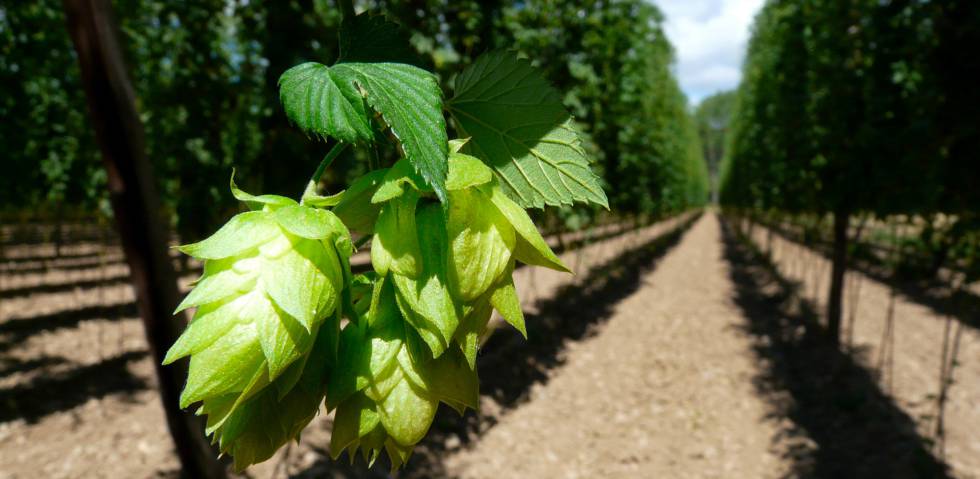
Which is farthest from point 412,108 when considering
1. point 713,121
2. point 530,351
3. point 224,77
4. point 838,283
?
point 713,121

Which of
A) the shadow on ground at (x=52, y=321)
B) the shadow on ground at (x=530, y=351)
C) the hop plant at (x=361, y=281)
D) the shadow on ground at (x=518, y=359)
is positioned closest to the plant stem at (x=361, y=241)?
the hop plant at (x=361, y=281)

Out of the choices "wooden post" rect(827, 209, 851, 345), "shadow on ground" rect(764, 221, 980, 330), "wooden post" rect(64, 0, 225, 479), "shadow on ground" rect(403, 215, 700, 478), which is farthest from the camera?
"shadow on ground" rect(764, 221, 980, 330)

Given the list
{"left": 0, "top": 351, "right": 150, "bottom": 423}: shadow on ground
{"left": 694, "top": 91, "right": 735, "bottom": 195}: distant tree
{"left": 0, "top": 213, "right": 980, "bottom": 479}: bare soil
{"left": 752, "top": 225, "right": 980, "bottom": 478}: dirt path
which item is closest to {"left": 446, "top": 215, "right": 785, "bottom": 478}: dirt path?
{"left": 0, "top": 213, "right": 980, "bottom": 479}: bare soil

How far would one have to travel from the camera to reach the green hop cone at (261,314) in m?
0.40

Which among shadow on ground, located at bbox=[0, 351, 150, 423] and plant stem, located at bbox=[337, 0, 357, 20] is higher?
plant stem, located at bbox=[337, 0, 357, 20]

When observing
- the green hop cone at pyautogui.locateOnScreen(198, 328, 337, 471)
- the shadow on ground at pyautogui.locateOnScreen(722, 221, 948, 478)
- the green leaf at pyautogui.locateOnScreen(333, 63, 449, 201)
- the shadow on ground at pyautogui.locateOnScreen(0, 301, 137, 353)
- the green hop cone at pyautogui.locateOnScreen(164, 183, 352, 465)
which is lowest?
the shadow on ground at pyautogui.locateOnScreen(722, 221, 948, 478)

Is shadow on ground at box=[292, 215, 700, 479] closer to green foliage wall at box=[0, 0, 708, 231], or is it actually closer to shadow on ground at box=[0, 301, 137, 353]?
green foliage wall at box=[0, 0, 708, 231]

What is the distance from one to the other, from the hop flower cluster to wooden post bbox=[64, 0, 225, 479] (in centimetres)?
138

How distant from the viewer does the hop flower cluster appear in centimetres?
41

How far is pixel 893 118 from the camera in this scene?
675 cm

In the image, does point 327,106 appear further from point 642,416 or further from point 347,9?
point 642,416

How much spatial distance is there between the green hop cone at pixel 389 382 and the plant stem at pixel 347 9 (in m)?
0.23

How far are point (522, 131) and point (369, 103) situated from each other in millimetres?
166

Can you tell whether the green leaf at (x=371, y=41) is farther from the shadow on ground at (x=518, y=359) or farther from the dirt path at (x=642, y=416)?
the dirt path at (x=642, y=416)
